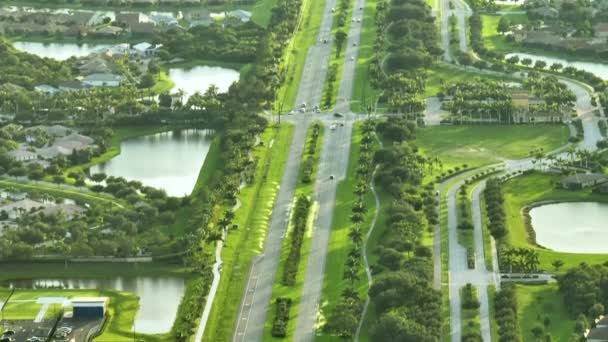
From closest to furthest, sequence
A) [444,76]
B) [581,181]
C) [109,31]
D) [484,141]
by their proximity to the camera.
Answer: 1. [581,181]
2. [484,141]
3. [444,76]
4. [109,31]

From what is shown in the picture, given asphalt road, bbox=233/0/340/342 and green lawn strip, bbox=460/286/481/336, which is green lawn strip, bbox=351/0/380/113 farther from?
green lawn strip, bbox=460/286/481/336

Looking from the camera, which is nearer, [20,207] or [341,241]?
[341,241]

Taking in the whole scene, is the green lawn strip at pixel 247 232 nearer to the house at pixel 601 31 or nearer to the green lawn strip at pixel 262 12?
the green lawn strip at pixel 262 12

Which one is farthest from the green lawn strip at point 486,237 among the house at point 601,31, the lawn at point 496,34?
the house at point 601,31

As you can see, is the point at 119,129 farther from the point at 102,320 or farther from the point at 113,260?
the point at 102,320

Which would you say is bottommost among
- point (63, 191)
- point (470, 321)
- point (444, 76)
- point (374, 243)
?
point (470, 321)

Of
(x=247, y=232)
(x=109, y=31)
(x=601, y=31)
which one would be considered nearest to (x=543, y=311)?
(x=247, y=232)

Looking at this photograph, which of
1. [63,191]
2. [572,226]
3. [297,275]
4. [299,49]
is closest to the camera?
[297,275]

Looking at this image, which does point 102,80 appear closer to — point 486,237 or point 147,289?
point 147,289
